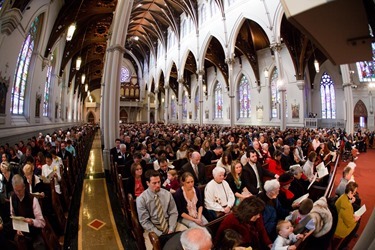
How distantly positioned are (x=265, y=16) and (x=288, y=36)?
13.1 ft

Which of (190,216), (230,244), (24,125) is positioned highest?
(24,125)

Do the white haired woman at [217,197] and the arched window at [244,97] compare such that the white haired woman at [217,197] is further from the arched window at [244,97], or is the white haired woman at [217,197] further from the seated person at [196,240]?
the arched window at [244,97]

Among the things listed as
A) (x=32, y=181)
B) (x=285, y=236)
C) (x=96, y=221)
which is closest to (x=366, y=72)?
(x=285, y=236)

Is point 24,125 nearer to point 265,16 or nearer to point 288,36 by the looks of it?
Answer: point 265,16

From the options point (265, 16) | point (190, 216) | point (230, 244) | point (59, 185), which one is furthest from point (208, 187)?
point (265, 16)

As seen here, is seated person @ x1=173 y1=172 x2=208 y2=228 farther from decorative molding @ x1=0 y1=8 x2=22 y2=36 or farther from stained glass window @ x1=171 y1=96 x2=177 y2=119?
stained glass window @ x1=171 y1=96 x2=177 y2=119

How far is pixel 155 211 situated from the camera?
2.84 m

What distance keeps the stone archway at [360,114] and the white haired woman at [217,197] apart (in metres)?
24.3

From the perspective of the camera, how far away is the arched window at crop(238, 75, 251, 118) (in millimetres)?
25319

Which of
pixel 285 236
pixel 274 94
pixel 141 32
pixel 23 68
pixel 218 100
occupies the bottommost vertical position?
pixel 285 236

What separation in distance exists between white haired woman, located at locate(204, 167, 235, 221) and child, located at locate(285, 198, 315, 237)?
92 cm

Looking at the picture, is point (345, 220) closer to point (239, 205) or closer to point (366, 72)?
point (239, 205)

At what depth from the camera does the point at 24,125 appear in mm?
10094

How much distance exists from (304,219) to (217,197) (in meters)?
1.23
